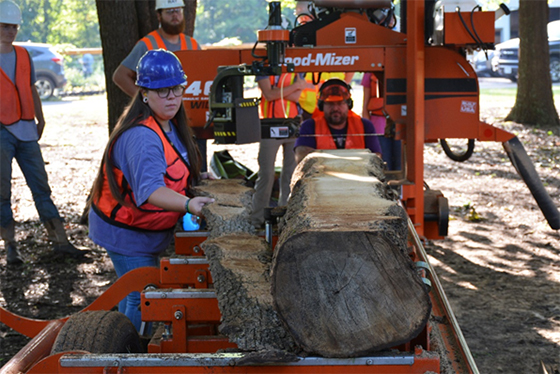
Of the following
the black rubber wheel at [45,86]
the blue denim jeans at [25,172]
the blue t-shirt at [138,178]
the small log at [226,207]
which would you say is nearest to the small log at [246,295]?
the small log at [226,207]

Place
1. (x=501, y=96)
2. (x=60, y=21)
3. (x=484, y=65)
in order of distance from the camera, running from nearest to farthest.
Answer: (x=501, y=96) → (x=484, y=65) → (x=60, y=21)

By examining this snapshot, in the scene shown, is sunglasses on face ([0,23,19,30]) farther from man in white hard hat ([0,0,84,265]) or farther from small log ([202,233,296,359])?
small log ([202,233,296,359])

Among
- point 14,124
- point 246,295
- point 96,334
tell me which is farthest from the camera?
point 14,124

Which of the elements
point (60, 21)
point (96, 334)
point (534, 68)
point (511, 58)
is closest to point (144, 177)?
point (96, 334)

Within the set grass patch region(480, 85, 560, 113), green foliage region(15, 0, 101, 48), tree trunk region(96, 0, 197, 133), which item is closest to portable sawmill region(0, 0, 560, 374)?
tree trunk region(96, 0, 197, 133)

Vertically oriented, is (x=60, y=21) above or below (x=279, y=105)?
above

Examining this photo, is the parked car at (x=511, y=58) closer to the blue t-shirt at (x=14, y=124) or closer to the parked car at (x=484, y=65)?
the parked car at (x=484, y=65)

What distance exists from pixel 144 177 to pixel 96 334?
2.31 feet

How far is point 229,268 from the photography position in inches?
103

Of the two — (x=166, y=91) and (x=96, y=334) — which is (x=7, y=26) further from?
(x=96, y=334)

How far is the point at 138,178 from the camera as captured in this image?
3.00 m

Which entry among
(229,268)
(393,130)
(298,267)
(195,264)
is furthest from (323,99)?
(298,267)

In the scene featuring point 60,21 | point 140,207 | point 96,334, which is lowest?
point 96,334

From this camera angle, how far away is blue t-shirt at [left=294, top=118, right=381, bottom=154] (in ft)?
16.7
